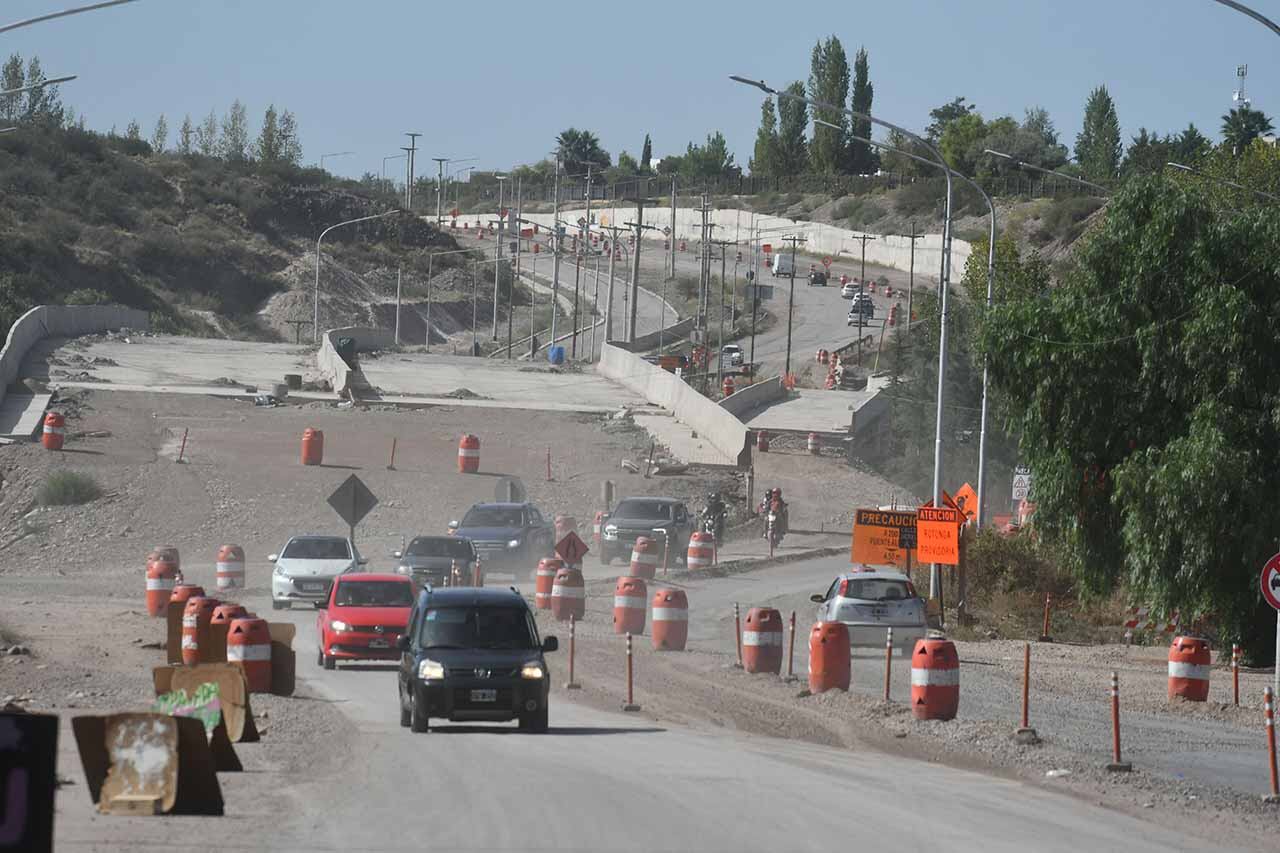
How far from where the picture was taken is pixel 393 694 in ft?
74.9

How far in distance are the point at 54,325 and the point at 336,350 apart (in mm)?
13303

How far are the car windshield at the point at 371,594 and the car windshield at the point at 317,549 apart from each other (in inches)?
333

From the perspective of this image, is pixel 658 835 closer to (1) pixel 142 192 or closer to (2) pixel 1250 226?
(2) pixel 1250 226

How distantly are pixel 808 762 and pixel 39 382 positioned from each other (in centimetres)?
5374

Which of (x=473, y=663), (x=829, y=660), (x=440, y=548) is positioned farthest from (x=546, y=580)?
(x=473, y=663)

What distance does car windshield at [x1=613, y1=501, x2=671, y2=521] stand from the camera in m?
47.2

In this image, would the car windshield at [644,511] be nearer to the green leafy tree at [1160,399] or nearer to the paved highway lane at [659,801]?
the green leafy tree at [1160,399]

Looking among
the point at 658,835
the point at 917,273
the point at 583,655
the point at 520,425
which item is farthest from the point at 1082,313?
the point at 917,273

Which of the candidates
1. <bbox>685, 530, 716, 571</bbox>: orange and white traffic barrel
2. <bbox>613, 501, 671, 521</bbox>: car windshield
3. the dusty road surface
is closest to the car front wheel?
the dusty road surface

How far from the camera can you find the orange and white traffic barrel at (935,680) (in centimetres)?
2009

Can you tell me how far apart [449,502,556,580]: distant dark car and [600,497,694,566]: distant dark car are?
8.71ft

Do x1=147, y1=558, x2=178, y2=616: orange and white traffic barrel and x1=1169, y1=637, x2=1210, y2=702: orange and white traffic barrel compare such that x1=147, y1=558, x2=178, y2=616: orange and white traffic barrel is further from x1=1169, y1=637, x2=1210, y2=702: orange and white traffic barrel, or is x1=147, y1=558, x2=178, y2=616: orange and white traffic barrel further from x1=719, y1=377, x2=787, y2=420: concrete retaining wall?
x1=719, y1=377, x2=787, y2=420: concrete retaining wall

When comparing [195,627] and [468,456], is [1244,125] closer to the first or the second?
[468,456]

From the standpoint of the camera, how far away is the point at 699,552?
46062mm
